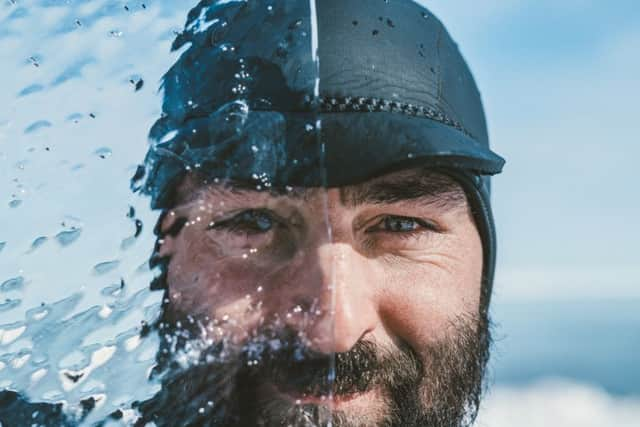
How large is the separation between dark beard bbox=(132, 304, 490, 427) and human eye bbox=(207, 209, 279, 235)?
0.40ft

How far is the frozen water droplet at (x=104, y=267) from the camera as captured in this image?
32.0 inches

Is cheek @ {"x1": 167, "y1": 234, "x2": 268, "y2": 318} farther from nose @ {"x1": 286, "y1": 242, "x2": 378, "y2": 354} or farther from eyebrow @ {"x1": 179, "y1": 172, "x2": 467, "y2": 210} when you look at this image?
eyebrow @ {"x1": 179, "y1": 172, "x2": 467, "y2": 210}

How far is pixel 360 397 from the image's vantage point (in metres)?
1.49

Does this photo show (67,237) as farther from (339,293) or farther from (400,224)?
(400,224)

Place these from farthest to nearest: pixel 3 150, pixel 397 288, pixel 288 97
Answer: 1. pixel 397 288
2. pixel 288 97
3. pixel 3 150

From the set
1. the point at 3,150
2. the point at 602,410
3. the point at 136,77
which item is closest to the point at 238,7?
the point at 136,77

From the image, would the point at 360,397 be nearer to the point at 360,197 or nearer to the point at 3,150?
the point at 360,197

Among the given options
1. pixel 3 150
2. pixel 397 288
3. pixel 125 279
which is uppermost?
pixel 3 150

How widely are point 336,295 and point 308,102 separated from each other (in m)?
0.40

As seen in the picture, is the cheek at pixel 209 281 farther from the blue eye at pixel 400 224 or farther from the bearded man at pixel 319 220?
the blue eye at pixel 400 224

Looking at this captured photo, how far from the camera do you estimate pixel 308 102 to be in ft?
3.36

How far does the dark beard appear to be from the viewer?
0.90 m

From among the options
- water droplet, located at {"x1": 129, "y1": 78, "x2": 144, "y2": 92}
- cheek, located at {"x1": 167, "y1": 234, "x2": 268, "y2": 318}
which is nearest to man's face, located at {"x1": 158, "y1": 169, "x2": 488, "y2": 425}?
cheek, located at {"x1": 167, "y1": 234, "x2": 268, "y2": 318}

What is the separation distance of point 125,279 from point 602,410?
44.0 feet
